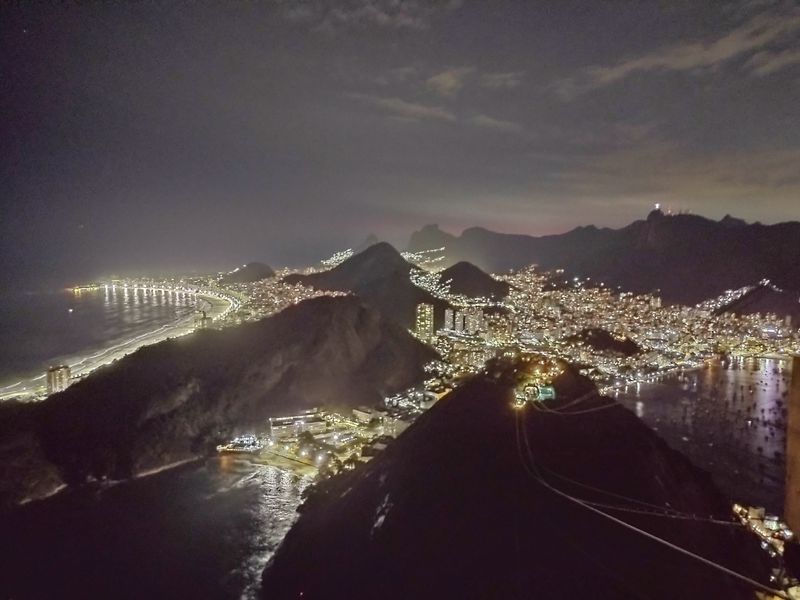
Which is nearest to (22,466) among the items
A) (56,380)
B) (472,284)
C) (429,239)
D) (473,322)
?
(56,380)

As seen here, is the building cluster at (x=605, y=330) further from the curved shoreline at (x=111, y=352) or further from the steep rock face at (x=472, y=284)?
the curved shoreline at (x=111, y=352)

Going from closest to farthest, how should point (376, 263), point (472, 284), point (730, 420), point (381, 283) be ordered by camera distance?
point (730, 420) < point (381, 283) < point (472, 284) < point (376, 263)

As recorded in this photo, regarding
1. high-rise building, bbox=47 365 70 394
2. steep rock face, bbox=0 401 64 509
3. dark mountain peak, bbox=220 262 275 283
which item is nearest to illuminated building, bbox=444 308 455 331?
high-rise building, bbox=47 365 70 394

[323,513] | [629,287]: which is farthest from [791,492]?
[629,287]

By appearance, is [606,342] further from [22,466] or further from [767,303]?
[22,466]

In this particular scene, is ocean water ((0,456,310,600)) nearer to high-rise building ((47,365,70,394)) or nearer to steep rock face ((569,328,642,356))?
high-rise building ((47,365,70,394))

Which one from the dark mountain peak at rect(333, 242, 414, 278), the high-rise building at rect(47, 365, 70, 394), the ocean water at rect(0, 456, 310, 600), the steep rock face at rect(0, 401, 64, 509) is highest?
the dark mountain peak at rect(333, 242, 414, 278)
